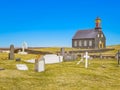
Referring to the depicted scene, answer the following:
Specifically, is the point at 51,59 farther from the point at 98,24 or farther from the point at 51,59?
the point at 98,24

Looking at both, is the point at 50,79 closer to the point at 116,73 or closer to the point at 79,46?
the point at 116,73

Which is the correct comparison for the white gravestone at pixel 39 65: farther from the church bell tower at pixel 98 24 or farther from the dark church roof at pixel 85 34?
the church bell tower at pixel 98 24

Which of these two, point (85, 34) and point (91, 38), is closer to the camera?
point (91, 38)

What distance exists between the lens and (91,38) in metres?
88.1

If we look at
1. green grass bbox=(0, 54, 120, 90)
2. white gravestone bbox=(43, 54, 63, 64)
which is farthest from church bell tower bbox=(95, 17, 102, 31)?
→ green grass bbox=(0, 54, 120, 90)

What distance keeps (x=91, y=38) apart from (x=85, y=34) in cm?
362

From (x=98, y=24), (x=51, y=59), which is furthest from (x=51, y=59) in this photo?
(x=98, y=24)

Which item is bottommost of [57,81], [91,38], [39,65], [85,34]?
[57,81]

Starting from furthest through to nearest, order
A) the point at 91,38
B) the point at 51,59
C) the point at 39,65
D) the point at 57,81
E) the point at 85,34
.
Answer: the point at 85,34, the point at 91,38, the point at 51,59, the point at 39,65, the point at 57,81

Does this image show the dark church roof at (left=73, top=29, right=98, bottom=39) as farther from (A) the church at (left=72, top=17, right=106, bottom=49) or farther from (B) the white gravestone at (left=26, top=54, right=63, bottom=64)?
(B) the white gravestone at (left=26, top=54, right=63, bottom=64)

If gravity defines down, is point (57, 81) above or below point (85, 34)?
below

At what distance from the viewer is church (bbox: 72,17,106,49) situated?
88.2m

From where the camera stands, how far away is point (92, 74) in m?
25.3

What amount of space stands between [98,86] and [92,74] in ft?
15.5
